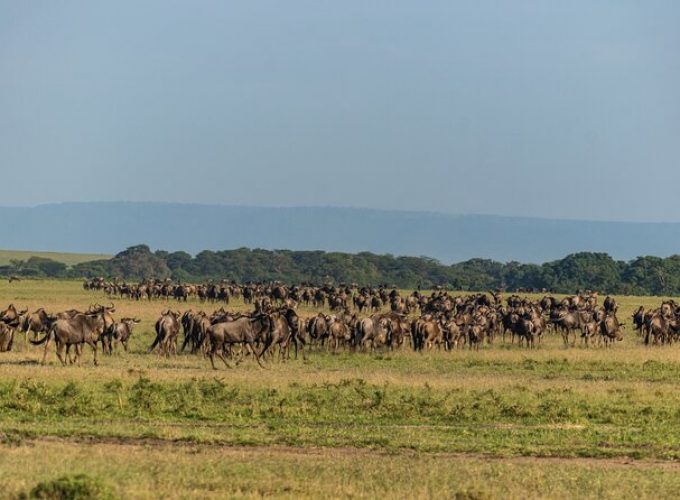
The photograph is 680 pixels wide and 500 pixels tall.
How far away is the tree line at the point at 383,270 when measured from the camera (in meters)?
109

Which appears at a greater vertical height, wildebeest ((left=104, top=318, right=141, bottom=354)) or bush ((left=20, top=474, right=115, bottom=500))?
wildebeest ((left=104, top=318, right=141, bottom=354))

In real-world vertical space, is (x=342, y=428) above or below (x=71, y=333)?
below

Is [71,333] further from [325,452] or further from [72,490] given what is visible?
[72,490]

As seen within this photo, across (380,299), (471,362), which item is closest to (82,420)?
(471,362)

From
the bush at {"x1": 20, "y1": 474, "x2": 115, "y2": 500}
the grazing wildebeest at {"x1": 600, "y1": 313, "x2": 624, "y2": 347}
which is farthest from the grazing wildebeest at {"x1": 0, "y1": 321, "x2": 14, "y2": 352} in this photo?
the bush at {"x1": 20, "y1": 474, "x2": 115, "y2": 500}

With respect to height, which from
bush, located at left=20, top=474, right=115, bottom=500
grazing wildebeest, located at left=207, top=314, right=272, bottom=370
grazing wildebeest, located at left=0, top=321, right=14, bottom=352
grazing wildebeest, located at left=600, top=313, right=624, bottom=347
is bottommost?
bush, located at left=20, top=474, right=115, bottom=500

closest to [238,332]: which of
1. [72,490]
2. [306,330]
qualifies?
[306,330]

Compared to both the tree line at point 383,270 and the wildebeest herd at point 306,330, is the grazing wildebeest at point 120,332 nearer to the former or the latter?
the wildebeest herd at point 306,330

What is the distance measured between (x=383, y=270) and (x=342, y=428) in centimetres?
12090

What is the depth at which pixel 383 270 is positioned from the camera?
140 metres

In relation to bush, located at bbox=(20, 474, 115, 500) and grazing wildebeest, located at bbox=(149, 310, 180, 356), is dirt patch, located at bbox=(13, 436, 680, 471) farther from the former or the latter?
grazing wildebeest, located at bbox=(149, 310, 180, 356)

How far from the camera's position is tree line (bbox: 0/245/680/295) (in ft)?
358

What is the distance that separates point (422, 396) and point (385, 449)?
5967mm

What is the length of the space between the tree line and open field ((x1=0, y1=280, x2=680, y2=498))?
7525cm
